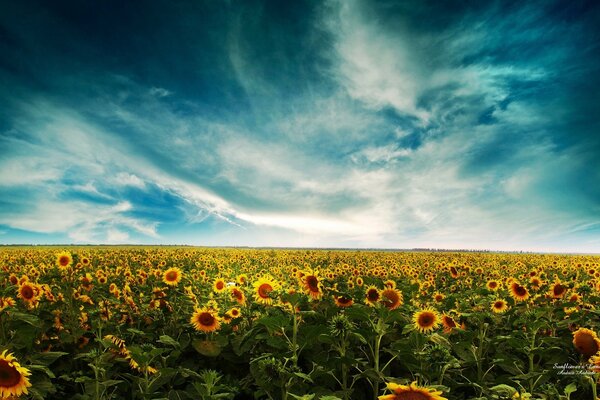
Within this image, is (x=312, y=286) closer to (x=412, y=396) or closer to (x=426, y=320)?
(x=426, y=320)

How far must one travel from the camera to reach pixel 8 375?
118 inches

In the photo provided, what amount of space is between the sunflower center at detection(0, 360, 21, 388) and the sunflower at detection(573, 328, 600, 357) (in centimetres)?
592

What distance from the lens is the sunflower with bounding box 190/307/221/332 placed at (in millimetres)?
5137

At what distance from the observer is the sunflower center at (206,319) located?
5211 mm

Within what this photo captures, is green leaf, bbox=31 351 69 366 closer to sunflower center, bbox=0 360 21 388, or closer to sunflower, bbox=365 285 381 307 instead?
sunflower center, bbox=0 360 21 388

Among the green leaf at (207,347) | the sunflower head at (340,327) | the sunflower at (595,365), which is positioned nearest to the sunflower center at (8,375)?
the green leaf at (207,347)

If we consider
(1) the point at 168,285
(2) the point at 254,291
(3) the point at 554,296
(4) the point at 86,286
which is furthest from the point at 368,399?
(4) the point at 86,286

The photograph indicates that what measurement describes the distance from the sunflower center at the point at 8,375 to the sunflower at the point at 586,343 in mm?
5921

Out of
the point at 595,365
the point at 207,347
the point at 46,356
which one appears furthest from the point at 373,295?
the point at 46,356

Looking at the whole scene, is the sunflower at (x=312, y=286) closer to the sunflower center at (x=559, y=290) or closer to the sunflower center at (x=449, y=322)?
the sunflower center at (x=449, y=322)

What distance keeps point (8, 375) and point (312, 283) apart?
148 inches

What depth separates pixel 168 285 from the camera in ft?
25.1

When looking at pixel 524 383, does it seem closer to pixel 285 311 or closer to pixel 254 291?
pixel 285 311

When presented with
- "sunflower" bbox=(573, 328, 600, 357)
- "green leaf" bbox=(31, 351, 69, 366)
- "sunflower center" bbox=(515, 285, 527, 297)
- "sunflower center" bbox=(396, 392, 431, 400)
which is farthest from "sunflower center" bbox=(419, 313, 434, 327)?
"sunflower center" bbox=(515, 285, 527, 297)
